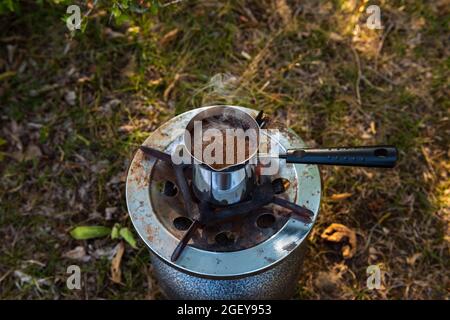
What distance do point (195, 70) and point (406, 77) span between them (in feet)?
3.75

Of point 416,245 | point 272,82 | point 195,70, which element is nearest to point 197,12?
point 195,70

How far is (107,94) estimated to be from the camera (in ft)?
8.53

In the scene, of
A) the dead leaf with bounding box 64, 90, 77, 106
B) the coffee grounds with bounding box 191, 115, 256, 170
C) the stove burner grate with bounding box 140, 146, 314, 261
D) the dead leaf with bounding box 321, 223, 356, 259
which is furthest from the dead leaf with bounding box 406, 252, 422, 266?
the dead leaf with bounding box 64, 90, 77, 106

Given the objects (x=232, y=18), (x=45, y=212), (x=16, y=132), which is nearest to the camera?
(x=45, y=212)

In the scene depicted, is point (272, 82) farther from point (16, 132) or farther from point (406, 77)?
point (16, 132)

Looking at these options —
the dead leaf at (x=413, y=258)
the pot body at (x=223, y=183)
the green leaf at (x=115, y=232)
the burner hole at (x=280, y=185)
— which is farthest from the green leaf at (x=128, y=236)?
the dead leaf at (x=413, y=258)

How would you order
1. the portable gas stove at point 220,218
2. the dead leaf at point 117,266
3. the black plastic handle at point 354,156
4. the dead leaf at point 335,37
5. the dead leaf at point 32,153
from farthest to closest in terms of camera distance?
the dead leaf at point 335,37 → the dead leaf at point 32,153 → the dead leaf at point 117,266 → the portable gas stove at point 220,218 → the black plastic handle at point 354,156

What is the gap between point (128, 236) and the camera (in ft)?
7.32

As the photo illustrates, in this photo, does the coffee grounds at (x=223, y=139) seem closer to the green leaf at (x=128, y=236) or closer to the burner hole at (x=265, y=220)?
the burner hole at (x=265, y=220)

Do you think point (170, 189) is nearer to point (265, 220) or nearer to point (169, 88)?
point (265, 220)

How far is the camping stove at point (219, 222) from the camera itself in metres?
1.54

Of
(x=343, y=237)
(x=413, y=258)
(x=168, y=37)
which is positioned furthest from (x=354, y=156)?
(x=168, y=37)

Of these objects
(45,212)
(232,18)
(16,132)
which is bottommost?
(45,212)

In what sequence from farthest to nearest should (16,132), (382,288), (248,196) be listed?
(16,132) < (382,288) < (248,196)
